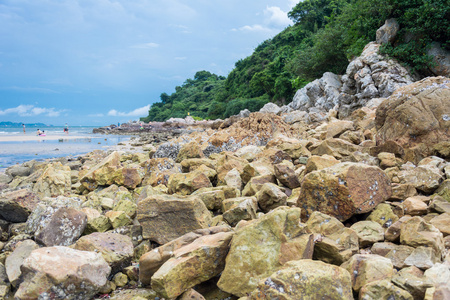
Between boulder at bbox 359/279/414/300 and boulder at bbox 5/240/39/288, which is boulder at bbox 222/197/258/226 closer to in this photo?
boulder at bbox 359/279/414/300

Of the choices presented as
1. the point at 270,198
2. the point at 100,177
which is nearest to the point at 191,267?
the point at 270,198

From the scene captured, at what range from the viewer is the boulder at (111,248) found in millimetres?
3008

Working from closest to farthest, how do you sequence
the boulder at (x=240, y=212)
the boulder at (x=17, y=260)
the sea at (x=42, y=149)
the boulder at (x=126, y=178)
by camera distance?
1. the boulder at (x=17, y=260)
2. the boulder at (x=240, y=212)
3. the boulder at (x=126, y=178)
4. the sea at (x=42, y=149)

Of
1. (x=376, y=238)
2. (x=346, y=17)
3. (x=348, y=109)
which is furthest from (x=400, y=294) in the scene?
(x=346, y=17)

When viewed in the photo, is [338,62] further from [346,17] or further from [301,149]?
[301,149]

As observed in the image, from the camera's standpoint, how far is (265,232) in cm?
240

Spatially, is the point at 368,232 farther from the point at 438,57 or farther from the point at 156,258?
the point at 438,57

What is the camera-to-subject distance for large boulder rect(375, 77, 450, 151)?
17.6ft

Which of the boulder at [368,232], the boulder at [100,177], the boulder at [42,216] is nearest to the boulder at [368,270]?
the boulder at [368,232]

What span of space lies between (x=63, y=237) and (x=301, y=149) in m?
4.53

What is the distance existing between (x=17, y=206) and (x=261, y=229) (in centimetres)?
369

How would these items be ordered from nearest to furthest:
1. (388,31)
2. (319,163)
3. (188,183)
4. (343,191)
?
1. (343,191)
2. (319,163)
3. (188,183)
4. (388,31)

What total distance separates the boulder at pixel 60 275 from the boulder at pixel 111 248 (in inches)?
11.6

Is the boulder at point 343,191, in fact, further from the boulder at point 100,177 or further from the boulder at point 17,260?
the boulder at point 100,177
